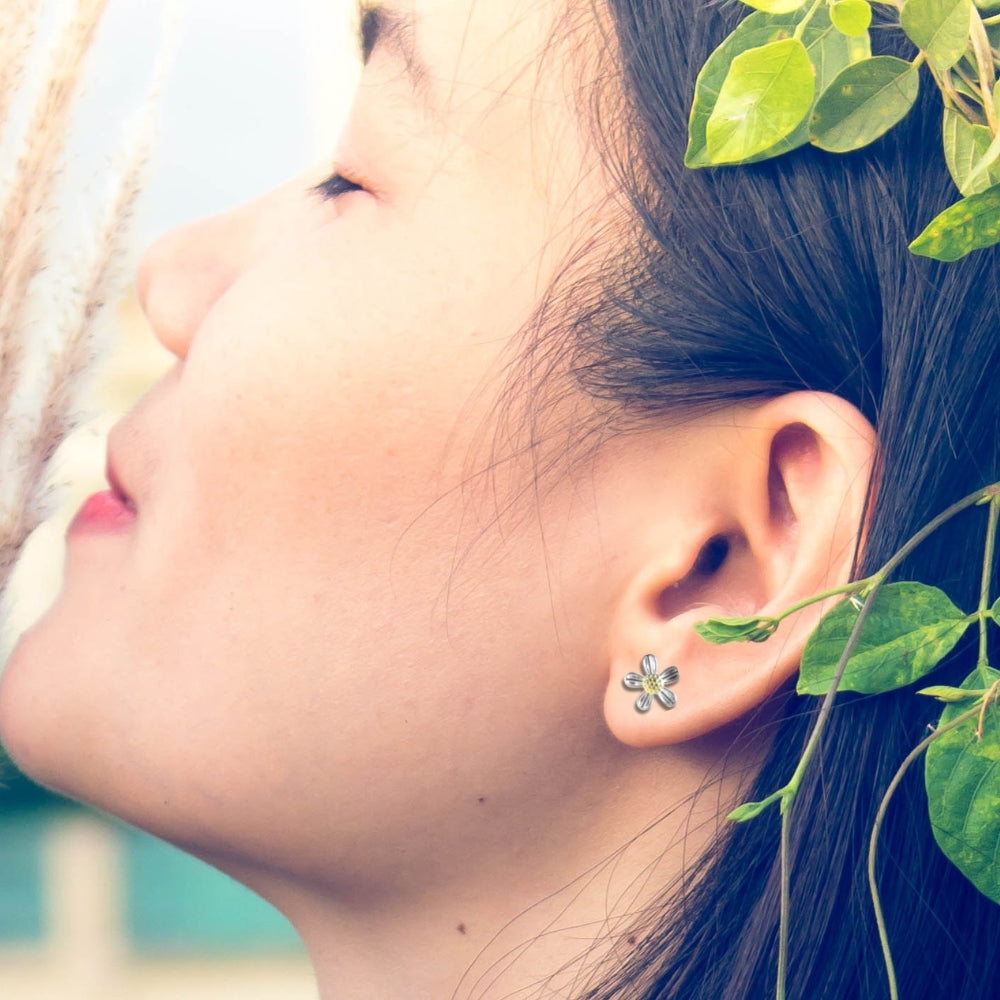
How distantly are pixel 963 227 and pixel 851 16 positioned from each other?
0.11m

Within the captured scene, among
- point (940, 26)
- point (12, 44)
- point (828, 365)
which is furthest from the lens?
point (12, 44)

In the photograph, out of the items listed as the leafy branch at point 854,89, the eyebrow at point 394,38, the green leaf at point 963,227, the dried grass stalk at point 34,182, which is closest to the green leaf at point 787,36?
the leafy branch at point 854,89

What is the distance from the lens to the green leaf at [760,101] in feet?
1.77

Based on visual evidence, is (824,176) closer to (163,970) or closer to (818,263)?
(818,263)

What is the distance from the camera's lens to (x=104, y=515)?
2.80ft

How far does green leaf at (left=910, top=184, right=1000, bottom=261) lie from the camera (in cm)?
53

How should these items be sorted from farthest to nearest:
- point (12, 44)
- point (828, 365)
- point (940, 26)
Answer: point (12, 44)
point (828, 365)
point (940, 26)

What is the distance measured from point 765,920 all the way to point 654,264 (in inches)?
16.1

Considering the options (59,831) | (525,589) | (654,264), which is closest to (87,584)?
(525,589)

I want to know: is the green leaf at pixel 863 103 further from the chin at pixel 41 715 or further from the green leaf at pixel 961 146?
the chin at pixel 41 715

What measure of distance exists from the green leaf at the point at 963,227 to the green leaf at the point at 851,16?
0.32ft

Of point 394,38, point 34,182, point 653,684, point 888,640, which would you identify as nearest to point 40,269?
point 34,182

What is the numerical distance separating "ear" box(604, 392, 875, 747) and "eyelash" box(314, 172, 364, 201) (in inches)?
11.7

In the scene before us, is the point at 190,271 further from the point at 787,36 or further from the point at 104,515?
the point at 787,36
